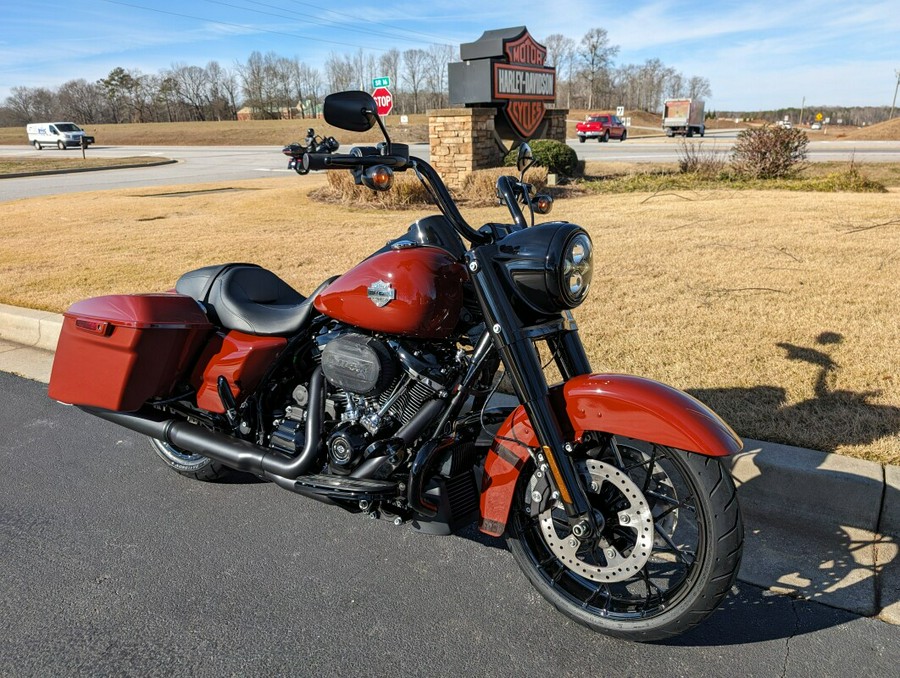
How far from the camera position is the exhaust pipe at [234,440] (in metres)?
2.76

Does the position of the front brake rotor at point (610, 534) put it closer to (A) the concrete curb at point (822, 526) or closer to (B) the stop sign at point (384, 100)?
(A) the concrete curb at point (822, 526)

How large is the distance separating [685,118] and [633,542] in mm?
51826

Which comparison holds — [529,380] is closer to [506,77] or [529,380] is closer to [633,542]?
[633,542]

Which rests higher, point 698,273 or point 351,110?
point 351,110

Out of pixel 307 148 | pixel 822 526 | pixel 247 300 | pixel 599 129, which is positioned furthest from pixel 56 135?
pixel 822 526

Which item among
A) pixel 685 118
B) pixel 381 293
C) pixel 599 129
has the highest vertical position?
pixel 685 118

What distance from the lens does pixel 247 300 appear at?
124 inches

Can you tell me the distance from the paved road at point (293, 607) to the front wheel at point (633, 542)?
13 cm

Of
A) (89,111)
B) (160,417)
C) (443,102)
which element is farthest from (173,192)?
(89,111)

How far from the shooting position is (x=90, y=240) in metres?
10.1

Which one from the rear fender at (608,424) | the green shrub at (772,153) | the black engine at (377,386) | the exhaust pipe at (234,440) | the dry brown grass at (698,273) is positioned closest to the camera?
the rear fender at (608,424)

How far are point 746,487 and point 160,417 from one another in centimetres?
272

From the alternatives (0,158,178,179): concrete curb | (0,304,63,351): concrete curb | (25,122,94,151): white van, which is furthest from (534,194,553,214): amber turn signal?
(25,122,94,151): white van

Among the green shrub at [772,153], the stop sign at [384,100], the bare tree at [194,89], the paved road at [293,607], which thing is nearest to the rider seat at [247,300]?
the paved road at [293,607]
